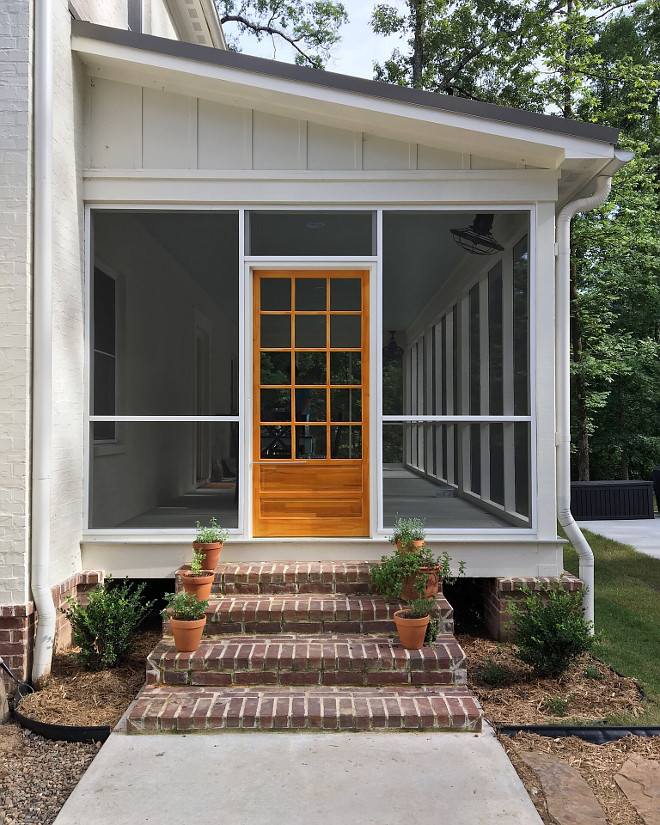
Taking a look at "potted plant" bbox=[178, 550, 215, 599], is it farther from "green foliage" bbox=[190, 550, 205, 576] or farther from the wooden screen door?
the wooden screen door

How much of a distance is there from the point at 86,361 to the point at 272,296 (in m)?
1.36

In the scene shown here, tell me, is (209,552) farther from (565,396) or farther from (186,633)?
(565,396)

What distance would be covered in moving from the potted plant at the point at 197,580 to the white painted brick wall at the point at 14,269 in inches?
37.2

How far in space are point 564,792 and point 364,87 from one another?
157 inches

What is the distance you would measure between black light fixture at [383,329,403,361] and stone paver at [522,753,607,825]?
105 inches

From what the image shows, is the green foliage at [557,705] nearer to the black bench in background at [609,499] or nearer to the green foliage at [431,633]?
the green foliage at [431,633]

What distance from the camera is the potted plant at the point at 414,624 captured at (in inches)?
154

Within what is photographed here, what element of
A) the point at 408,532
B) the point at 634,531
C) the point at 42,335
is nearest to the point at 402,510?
the point at 408,532

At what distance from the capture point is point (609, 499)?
10953 millimetres

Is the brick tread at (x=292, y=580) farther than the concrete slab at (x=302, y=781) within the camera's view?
Yes

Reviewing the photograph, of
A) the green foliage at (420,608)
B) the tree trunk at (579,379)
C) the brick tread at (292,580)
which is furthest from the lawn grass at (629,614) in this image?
the tree trunk at (579,379)

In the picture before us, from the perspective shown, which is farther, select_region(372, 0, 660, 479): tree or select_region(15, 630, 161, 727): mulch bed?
select_region(372, 0, 660, 479): tree

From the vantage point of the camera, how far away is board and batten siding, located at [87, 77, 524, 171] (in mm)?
4766

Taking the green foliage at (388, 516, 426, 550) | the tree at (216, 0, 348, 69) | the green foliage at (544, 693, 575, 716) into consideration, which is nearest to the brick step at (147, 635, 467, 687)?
the green foliage at (544, 693, 575, 716)
